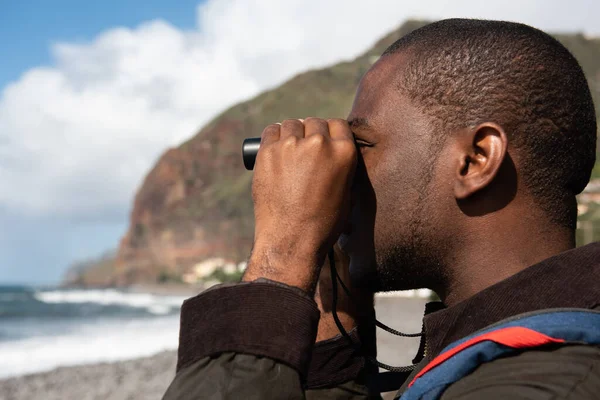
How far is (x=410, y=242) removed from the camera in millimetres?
1765

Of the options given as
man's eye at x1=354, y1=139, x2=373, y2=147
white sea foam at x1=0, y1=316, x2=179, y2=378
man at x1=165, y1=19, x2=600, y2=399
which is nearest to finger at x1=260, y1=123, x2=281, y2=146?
man at x1=165, y1=19, x2=600, y2=399

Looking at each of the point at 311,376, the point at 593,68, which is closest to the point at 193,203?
the point at 593,68

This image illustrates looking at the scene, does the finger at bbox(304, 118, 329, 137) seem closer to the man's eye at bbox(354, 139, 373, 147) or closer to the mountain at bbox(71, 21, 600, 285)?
the man's eye at bbox(354, 139, 373, 147)

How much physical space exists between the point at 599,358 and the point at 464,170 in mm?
563

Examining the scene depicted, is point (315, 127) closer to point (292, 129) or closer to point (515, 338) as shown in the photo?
point (292, 129)

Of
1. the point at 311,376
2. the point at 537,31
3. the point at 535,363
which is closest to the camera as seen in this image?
the point at 535,363

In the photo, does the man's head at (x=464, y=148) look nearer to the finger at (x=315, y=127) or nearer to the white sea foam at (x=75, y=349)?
the finger at (x=315, y=127)

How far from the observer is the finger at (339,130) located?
1.66 meters

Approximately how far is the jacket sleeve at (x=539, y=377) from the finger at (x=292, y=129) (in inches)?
25.5

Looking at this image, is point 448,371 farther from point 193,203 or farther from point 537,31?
point 193,203

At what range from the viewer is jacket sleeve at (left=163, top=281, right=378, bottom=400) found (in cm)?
136

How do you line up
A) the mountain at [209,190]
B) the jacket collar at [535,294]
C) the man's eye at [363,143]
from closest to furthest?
the jacket collar at [535,294] → the man's eye at [363,143] → the mountain at [209,190]

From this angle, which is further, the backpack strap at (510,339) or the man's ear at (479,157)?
the man's ear at (479,157)

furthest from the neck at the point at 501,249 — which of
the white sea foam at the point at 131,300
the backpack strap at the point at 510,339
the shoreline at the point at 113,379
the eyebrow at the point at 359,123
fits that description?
the white sea foam at the point at 131,300
